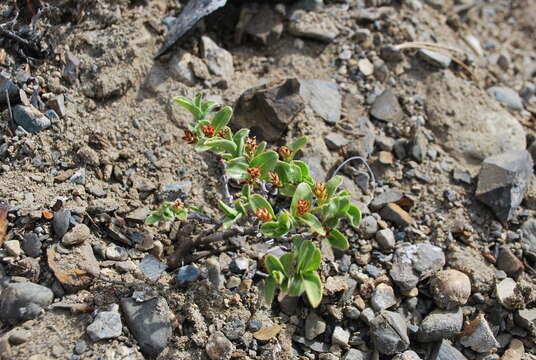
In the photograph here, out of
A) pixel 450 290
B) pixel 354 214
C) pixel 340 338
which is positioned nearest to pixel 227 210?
pixel 354 214

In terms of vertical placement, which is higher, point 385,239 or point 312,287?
point 312,287

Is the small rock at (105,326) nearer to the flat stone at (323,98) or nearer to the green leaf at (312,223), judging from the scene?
the green leaf at (312,223)

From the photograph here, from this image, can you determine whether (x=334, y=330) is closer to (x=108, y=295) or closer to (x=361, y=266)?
(x=361, y=266)

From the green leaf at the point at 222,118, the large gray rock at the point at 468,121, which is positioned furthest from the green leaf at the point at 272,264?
the large gray rock at the point at 468,121

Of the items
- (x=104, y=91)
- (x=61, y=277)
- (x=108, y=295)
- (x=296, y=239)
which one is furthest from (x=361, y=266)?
(x=104, y=91)

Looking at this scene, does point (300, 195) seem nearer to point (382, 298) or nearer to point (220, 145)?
point (220, 145)

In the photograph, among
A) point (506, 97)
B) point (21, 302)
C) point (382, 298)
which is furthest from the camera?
point (506, 97)
